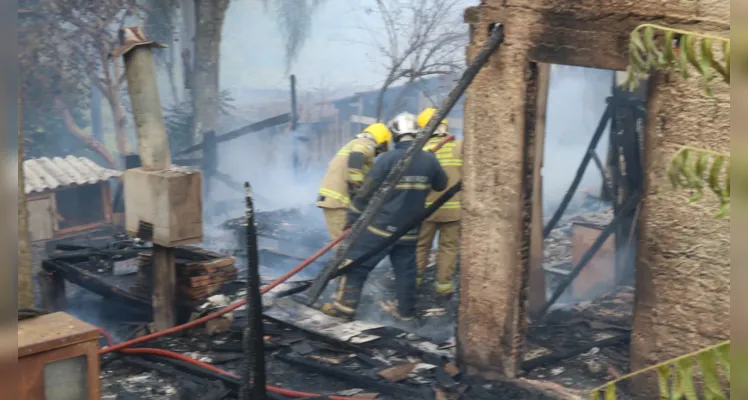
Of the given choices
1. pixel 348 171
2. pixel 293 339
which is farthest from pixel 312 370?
pixel 348 171

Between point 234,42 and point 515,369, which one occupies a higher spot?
point 234,42

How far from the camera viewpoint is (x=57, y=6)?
14555mm

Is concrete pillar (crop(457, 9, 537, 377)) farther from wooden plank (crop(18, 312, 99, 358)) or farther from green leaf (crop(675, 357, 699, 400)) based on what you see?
green leaf (crop(675, 357, 699, 400))

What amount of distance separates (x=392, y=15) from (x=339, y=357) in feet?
30.9

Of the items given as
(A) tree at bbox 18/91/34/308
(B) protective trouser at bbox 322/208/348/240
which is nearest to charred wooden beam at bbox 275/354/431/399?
(A) tree at bbox 18/91/34/308

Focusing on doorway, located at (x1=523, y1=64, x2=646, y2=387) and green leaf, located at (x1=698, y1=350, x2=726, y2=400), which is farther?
doorway, located at (x1=523, y1=64, x2=646, y2=387)

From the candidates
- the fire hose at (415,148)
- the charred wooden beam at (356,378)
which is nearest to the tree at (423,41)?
the charred wooden beam at (356,378)

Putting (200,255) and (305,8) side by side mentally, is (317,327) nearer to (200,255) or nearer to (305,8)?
(200,255)

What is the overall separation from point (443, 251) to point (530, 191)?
3285 millimetres

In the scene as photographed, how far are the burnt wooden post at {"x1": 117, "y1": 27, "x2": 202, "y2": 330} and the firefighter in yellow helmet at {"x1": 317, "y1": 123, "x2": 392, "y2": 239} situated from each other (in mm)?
2033

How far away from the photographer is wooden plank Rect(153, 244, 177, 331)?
696 centimetres

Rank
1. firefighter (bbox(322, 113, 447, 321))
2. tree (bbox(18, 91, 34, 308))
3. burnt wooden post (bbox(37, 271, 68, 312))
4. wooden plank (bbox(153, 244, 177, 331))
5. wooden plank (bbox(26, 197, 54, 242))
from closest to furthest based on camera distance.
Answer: tree (bbox(18, 91, 34, 308)), wooden plank (bbox(153, 244, 177, 331)), firefighter (bbox(322, 113, 447, 321)), burnt wooden post (bbox(37, 271, 68, 312)), wooden plank (bbox(26, 197, 54, 242))

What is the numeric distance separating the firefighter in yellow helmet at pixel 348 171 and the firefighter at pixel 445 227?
51 centimetres

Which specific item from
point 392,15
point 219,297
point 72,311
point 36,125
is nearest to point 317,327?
A: point 219,297
